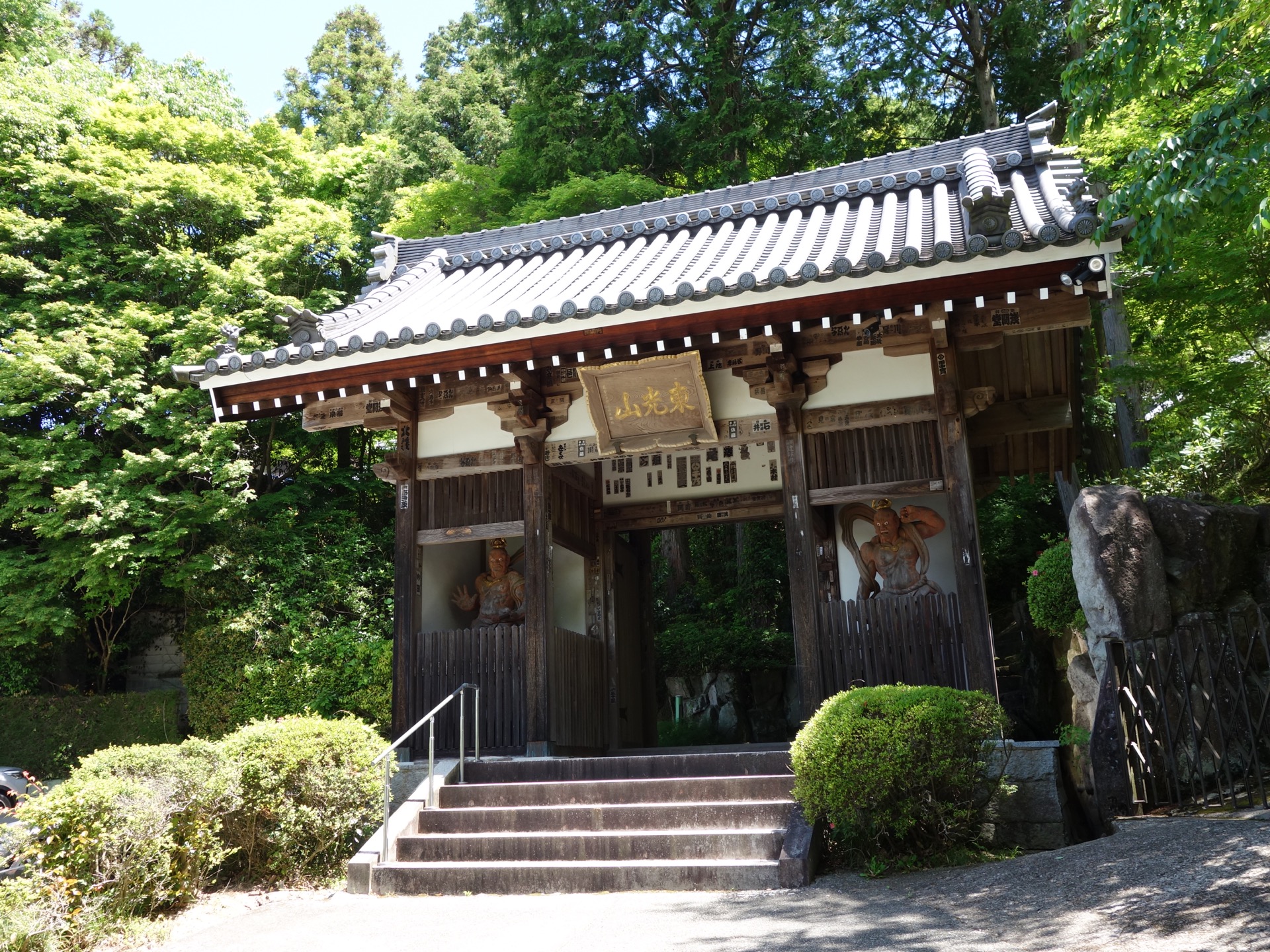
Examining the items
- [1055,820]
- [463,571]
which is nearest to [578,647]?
[463,571]

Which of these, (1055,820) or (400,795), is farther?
(400,795)

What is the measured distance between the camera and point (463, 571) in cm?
1088

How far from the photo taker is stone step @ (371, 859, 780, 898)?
19.6 feet

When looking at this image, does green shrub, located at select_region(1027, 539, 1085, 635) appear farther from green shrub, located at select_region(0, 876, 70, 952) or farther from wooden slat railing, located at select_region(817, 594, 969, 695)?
green shrub, located at select_region(0, 876, 70, 952)

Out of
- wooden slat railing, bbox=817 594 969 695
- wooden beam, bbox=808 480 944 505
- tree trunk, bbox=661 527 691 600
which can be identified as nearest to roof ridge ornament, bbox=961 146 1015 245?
wooden beam, bbox=808 480 944 505

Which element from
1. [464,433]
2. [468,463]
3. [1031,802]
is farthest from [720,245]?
[1031,802]

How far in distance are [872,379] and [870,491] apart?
997 millimetres

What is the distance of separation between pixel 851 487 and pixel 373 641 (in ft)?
23.3

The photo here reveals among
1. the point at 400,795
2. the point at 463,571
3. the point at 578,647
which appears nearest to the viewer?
the point at 400,795

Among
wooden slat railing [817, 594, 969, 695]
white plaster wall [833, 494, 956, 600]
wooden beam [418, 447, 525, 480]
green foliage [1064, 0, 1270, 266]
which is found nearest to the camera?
green foliage [1064, 0, 1270, 266]

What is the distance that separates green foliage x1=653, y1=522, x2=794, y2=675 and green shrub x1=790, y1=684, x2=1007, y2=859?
10013 mm

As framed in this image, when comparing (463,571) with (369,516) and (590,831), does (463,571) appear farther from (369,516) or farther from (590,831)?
(369,516)

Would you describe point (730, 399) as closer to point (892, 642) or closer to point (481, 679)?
point (892, 642)

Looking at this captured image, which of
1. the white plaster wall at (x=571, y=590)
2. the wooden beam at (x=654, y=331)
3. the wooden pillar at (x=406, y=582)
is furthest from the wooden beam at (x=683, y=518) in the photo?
the wooden beam at (x=654, y=331)
